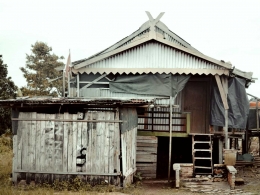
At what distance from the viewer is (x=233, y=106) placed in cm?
1612

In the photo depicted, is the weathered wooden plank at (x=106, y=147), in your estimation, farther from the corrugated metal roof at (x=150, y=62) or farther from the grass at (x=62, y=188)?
the corrugated metal roof at (x=150, y=62)

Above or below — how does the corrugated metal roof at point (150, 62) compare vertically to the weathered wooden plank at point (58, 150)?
above

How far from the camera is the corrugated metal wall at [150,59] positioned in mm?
15508

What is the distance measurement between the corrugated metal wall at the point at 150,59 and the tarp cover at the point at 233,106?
2.09 metres

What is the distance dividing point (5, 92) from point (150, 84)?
7260mm

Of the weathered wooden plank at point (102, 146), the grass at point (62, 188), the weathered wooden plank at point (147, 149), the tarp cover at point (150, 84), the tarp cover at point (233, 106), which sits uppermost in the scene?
the tarp cover at point (150, 84)

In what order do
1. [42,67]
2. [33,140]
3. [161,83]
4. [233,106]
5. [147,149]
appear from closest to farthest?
[33,140] → [147,149] → [161,83] → [233,106] → [42,67]

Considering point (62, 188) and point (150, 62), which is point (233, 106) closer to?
point (150, 62)

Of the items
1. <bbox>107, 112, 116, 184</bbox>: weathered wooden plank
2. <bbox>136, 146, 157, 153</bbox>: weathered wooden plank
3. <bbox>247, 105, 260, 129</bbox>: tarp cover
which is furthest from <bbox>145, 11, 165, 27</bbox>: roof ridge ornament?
<bbox>247, 105, 260, 129</bbox>: tarp cover

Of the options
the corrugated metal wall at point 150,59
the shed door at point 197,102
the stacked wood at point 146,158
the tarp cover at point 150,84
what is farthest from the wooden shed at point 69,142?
the shed door at point 197,102

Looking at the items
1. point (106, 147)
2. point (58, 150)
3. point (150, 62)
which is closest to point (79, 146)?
point (58, 150)

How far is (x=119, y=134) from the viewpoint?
11883mm

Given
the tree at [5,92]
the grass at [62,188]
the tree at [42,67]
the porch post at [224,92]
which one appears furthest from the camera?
the tree at [42,67]

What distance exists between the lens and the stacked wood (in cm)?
1530
